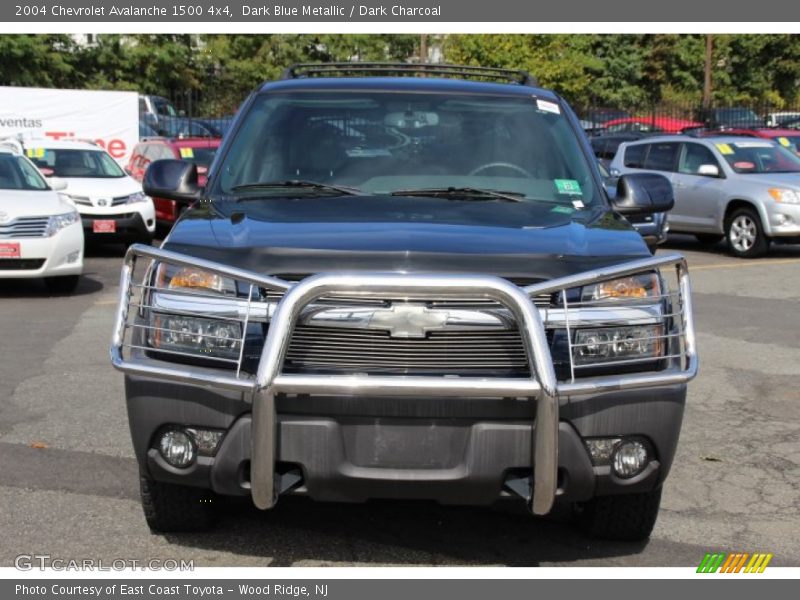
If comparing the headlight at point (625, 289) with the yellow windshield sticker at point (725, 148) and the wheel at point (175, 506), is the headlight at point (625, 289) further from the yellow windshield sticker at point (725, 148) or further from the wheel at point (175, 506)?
the yellow windshield sticker at point (725, 148)

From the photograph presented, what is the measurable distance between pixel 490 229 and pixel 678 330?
0.78m

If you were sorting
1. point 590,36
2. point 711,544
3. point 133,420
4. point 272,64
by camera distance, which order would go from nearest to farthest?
point 133,420 → point 711,544 → point 272,64 → point 590,36

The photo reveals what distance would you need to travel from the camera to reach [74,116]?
80.7 feet

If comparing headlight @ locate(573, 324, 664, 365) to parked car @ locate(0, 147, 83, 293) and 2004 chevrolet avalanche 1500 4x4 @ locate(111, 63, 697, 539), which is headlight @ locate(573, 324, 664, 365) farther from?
parked car @ locate(0, 147, 83, 293)

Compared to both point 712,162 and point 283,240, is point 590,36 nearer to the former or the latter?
point 712,162

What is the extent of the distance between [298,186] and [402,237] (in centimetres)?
114

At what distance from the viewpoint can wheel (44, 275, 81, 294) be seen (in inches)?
524

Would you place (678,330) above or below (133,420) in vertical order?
above

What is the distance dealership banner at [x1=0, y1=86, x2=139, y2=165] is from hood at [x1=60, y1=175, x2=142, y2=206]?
671 centimetres

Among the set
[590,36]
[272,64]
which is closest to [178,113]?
[272,64]

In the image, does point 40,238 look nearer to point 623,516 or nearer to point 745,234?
point 623,516

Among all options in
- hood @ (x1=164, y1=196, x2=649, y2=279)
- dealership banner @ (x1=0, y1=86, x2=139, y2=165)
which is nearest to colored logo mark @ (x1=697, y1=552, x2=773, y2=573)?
hood @ (x1=164, y1=196, x2=649, y2=279)

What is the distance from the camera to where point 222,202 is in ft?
17.2

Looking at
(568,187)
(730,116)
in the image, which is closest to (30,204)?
(568,187)
